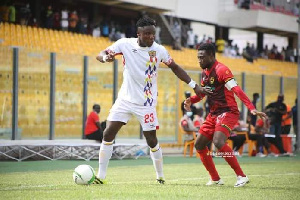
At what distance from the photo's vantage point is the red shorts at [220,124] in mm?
10617

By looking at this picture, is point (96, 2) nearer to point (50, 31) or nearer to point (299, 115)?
point (50, 31)

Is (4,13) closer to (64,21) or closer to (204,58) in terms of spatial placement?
(64,21)

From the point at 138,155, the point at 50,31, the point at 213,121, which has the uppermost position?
the point at 50,31

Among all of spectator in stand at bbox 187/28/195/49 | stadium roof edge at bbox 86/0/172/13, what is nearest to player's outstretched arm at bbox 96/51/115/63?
stadium roof edge at bbox 86/0/172/13

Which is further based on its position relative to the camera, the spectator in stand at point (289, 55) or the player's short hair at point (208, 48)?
the spectator in stand at point (289, 55)

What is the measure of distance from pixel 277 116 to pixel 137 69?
14.7m

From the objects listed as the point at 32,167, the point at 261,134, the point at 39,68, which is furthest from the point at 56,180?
the point at 261,134

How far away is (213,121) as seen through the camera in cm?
1084

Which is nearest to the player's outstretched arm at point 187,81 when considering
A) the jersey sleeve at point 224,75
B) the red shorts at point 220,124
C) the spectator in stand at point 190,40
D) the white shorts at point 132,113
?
the jersey sleeve at point 224,75

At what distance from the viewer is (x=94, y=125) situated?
808 inches

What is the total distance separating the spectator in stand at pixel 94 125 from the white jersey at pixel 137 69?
33.4ft

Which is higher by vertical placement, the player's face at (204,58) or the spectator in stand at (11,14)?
the spectator in stand at (11,14)

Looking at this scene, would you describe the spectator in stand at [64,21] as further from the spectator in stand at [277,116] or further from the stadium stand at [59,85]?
the spectator in stand at [277,116]

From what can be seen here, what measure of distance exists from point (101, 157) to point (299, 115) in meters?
18.0
